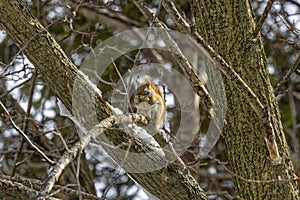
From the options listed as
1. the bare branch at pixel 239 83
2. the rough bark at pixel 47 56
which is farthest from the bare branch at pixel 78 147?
the bare branch at pixel 239 83

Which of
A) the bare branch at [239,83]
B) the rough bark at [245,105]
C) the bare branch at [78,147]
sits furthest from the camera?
the rough bark at [245,105]

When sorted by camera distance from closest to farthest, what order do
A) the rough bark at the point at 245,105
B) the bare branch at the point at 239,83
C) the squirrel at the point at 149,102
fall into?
1. the bare branch at the point at 239,83
2. the rough bark at the point at 245,105
3. the squirrel at the point at 149,102

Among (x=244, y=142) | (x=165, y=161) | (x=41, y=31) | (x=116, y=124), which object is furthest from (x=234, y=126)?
(x=41, y=31)

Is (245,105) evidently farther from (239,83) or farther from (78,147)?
(78,147)

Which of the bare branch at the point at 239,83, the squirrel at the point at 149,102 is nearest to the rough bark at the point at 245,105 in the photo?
the bare branch at the point at 239,83

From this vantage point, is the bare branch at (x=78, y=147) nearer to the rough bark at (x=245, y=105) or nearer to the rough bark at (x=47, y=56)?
the rough bark at (x=47, y=56)

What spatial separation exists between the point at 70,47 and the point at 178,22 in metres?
2.54

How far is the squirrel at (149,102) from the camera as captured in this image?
273 cm

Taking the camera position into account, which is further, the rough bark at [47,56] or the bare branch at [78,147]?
the rough bark at [47,56]

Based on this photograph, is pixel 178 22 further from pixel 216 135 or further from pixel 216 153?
pixel 216 153

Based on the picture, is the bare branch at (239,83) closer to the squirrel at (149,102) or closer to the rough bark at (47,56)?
the rough bark at (47,56)

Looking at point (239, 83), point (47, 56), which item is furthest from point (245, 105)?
point (47, 56)

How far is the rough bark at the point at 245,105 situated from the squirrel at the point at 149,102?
0.38m

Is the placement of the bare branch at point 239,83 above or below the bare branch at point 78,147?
above
